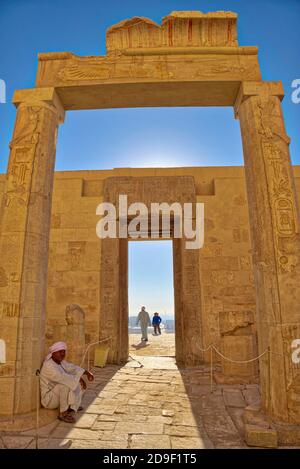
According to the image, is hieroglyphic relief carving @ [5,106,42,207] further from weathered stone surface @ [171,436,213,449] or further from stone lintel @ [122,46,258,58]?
weathered stone surface @ [171,436,213,449]

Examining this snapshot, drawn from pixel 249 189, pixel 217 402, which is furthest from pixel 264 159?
pixel 217 402

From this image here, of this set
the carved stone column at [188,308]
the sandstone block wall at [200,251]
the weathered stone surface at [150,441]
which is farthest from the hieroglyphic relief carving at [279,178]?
the carved stone column at [188,308]

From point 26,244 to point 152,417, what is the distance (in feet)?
8.82

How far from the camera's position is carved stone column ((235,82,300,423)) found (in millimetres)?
3336

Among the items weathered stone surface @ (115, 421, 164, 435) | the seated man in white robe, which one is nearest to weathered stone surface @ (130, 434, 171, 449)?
weathered stone surface @ (115, 421, 164, 435)

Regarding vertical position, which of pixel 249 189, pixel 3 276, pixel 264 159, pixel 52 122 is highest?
pixel 52 122

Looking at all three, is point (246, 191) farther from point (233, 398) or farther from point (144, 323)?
point (144, 323)

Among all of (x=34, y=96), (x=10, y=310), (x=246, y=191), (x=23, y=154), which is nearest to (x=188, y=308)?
(x=246, y=191)

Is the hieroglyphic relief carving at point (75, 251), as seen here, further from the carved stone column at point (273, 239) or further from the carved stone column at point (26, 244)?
the carved stone column at point (273, 239)

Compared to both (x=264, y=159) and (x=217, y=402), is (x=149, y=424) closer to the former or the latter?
(x=217, y=402)

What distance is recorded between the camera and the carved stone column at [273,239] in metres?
3.34

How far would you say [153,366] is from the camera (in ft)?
22.5
